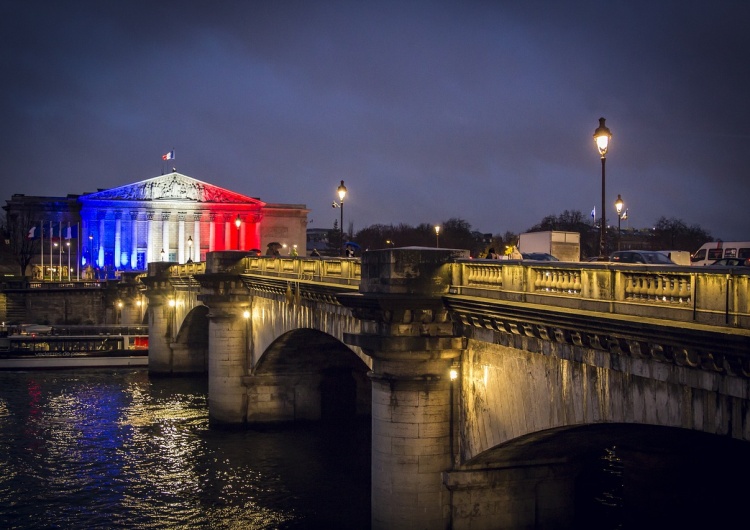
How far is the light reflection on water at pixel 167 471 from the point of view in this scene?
24.2 metres

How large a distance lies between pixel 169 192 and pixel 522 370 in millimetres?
124106

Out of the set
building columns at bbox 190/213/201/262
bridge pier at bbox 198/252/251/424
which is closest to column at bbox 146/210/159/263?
building columns at bbox 190/213/201/262

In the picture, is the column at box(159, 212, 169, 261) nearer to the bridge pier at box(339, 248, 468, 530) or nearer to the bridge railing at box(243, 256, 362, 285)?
the bridge railing at box(243, 256, 362, 285)

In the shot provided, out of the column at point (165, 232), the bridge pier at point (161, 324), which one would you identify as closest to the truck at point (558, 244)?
the bridge pier at point (161, 324)

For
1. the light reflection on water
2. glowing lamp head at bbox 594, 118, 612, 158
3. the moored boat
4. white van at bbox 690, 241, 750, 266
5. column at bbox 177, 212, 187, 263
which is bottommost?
the light reflection on water

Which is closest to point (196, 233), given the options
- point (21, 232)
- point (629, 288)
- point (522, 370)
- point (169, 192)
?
point (169, 192)

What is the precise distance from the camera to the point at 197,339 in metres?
54.2

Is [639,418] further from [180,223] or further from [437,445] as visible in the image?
[180,223]

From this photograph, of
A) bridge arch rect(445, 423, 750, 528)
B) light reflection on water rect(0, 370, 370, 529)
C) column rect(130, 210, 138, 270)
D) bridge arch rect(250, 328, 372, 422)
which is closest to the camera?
bridge arch rect(445, 423, 750, 528)

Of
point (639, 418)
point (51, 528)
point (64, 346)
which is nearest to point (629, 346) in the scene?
point (639, 418)

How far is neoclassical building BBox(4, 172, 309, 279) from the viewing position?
129m

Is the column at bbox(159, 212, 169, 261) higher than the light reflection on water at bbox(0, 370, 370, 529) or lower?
higher

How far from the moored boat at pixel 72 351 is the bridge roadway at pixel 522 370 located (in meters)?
32.4

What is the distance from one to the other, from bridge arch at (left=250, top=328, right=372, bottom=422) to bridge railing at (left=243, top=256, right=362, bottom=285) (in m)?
3.73
